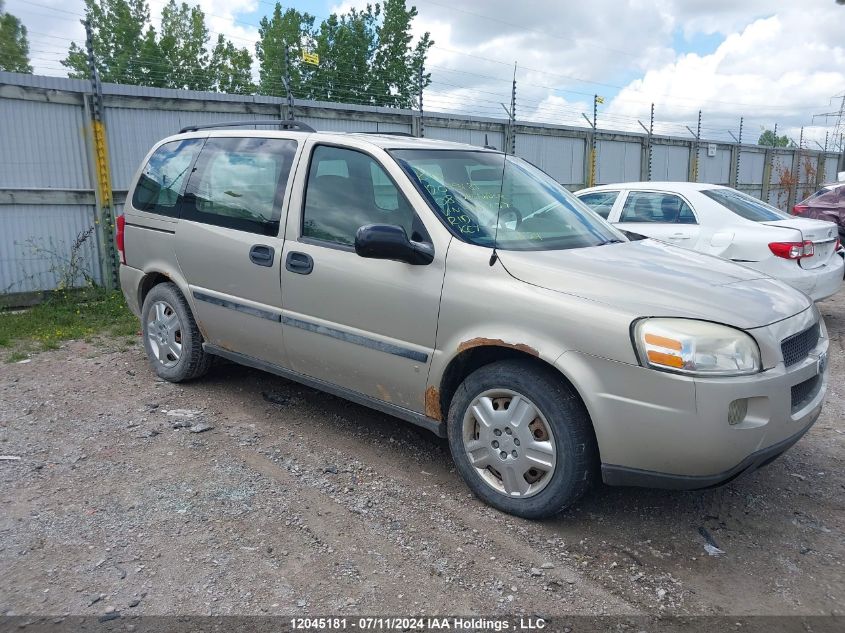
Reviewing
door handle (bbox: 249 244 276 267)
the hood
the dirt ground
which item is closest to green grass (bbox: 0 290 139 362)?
the dirt ground

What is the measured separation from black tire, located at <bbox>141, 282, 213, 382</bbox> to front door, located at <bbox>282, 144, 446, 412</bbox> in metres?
1.15

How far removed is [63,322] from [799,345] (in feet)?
22.9

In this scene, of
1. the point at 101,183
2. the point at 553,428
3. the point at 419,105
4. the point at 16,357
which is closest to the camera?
the point at 553,428

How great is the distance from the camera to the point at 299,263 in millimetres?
4043

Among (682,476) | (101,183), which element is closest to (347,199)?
(682,476)

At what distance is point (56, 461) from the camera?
3992 mm

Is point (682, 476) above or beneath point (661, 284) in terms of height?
beneath

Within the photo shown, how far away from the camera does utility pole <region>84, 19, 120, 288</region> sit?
26.7 feet

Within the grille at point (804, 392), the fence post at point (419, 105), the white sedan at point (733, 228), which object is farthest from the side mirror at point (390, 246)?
the fence post at point (419, 105)

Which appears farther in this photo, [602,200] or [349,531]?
[602,200]

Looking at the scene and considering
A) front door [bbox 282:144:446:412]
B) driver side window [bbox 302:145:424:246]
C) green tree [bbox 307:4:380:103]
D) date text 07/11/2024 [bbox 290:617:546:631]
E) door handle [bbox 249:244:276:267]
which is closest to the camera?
date text 07/11/2024 [bbox 290:617:546:631]

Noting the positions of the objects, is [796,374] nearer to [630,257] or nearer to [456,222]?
[630,257]

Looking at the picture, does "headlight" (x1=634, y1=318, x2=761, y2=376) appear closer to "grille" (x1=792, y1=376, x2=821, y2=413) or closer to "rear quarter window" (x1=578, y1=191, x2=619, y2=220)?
"grille" (x1=792, y1=376, x2=821, y2=413)

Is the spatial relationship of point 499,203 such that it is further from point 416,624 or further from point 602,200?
point 602,200
